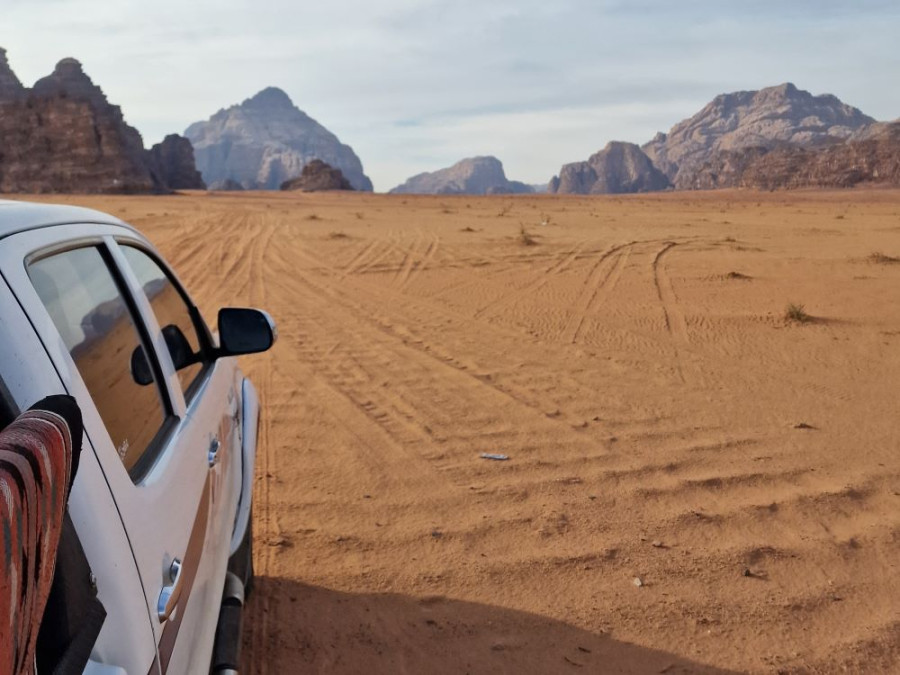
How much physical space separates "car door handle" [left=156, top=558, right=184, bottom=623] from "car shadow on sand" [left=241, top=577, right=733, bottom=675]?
1.51 m

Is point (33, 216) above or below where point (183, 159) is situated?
below

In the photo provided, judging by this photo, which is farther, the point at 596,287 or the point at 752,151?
the point at 752,151

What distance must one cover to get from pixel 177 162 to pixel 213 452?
265 feet

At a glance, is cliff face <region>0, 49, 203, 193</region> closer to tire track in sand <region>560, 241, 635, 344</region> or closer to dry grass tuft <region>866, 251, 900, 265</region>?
tire track in sand <region>560, 241, 635, 344</region>

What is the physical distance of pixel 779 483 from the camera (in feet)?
15.3

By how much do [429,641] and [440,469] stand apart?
169 cm

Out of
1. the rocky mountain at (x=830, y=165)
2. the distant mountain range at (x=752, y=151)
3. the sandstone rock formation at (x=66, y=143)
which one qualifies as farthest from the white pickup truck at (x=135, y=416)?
the distant mountain range at (x=752, y=151)

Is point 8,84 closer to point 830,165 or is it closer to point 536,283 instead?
point 536,283

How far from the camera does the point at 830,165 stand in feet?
261

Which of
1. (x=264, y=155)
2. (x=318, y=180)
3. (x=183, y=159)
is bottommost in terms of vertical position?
(x=318, y=180)

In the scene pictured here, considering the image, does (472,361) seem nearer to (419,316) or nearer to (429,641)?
(419,316)

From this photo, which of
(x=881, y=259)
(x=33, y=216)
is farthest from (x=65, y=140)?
(x=33, y=216)

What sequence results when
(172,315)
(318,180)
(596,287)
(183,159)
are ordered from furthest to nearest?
(183,159), (318,180), (596,287), (172,315)

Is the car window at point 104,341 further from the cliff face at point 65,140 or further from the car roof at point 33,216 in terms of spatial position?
the cliff face at point 65,140
